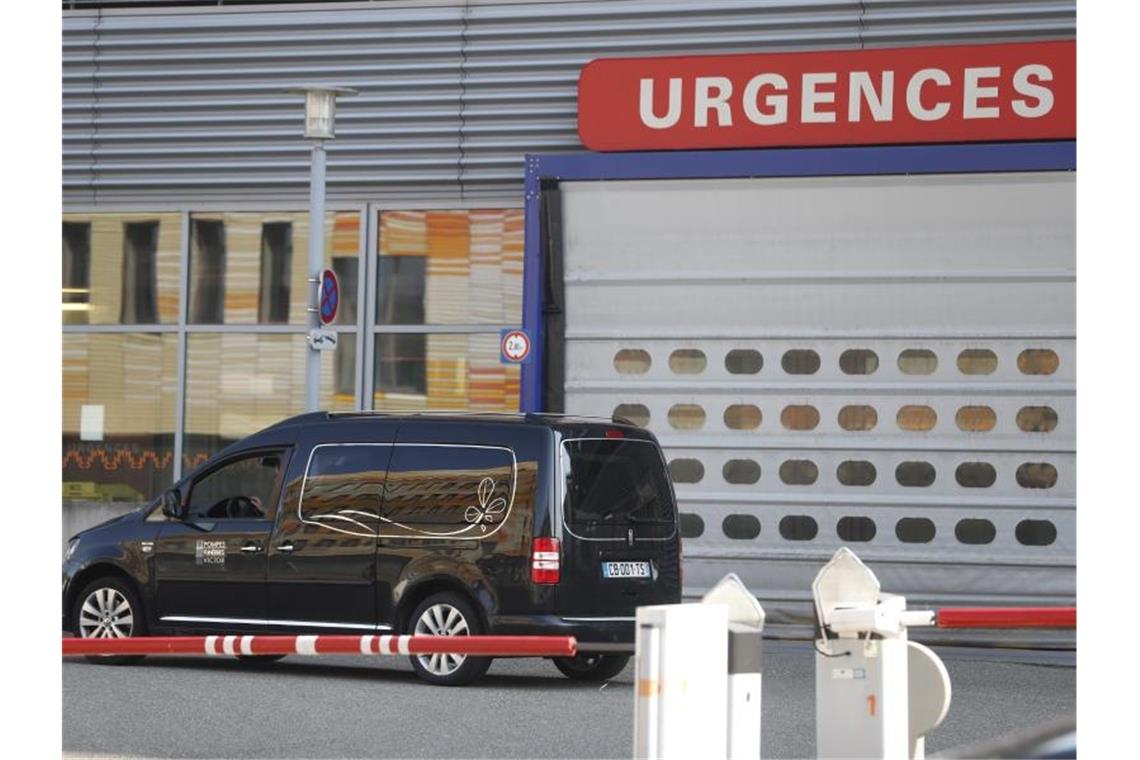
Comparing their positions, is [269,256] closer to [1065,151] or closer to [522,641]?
[1065,151]

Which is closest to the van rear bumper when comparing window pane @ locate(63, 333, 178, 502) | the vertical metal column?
the vertical metal column

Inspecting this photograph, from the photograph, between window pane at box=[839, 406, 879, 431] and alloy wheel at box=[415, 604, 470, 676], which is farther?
window pane at box=[839, 406, 879, 431]

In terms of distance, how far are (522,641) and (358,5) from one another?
544 inches

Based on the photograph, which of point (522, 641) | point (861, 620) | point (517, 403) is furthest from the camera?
point (517, 403)

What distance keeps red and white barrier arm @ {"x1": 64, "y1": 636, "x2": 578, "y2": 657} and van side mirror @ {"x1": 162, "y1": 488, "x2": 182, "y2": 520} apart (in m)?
3.61

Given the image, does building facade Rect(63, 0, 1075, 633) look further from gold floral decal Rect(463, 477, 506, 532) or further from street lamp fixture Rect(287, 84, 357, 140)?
gold floral decal Rect(463, 477, 506, 532)

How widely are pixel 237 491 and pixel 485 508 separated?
238 centimetres

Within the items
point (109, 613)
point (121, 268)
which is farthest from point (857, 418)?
point (121, 268)

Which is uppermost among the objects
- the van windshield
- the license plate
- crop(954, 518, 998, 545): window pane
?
the van windshield

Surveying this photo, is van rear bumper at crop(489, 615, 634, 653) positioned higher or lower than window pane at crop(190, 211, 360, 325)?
lower

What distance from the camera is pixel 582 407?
20453 millimetres

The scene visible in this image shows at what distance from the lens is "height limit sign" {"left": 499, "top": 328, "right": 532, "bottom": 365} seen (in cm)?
2008

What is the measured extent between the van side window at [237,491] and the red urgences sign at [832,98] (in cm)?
676
